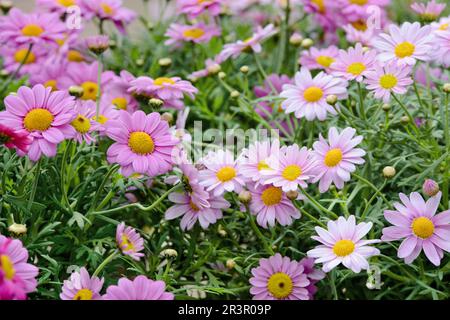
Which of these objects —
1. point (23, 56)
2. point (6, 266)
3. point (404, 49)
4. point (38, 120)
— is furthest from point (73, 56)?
point (6, 266)

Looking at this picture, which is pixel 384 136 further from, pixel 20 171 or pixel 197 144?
pixel 20 171

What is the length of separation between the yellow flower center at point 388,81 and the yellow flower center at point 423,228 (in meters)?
0.21

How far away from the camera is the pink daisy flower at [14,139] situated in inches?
37.8

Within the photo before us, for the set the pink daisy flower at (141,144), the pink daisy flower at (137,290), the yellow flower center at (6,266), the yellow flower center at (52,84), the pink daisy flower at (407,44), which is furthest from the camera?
the yellow flower center at (52,84)

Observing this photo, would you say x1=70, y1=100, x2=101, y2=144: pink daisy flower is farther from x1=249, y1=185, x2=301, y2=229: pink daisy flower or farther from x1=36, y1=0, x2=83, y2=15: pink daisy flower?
x1=36, y1=0, x2=83, y2=15: pink daisy flower

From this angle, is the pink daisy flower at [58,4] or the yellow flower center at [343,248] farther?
the pink daisy flower at [58,4]

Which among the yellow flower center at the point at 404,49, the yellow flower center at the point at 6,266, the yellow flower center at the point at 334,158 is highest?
the yellow flower center at the point at 404,49

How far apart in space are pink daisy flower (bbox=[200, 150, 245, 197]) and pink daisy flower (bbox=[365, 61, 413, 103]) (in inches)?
9.0

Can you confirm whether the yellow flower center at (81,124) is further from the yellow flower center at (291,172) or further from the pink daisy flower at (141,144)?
the yellow flower center at (291,172)

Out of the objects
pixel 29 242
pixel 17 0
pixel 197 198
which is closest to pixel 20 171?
pixel 29 242

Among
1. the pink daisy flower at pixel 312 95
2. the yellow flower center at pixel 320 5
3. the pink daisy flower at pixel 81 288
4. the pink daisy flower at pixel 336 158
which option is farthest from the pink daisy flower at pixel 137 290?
the yellow flower center at pixel 320 5

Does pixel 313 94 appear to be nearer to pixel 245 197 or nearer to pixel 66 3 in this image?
pixel 245 197

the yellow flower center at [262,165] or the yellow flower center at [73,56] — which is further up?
the yellow flower center at [73,56]
